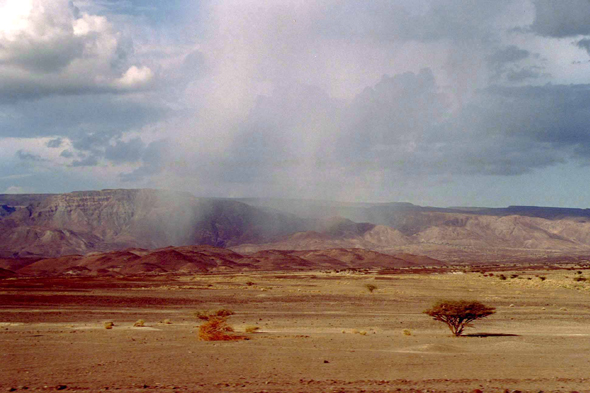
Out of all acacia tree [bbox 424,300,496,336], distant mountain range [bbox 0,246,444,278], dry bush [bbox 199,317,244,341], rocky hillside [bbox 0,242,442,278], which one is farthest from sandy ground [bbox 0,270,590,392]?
distant mountain range [bbox 0,246,444,278]

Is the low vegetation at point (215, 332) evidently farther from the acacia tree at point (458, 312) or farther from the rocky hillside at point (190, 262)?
the rocky hillside at point (190, 262)

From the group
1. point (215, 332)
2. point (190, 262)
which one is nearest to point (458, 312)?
point (215, 332)

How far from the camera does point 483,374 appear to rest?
53.9ft

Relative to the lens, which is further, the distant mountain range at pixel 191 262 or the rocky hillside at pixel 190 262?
the distant mountain range at pixel 191 262

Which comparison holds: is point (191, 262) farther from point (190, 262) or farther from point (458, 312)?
point (458, 312)

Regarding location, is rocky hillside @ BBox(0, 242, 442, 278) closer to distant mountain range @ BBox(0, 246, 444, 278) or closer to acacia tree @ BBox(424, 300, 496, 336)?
distant mountain range @ BBox(0, 246, 444, 278)

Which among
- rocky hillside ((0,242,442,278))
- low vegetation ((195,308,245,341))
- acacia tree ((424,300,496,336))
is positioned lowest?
rocky hillside ((0,242,442,278))

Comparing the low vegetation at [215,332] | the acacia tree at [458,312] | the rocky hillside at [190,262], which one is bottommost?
the rocky hillside at [190,262]

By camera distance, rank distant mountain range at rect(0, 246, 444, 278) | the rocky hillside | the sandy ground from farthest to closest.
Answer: distant mountain range at rect(0, 246, 444, 278), the rocky hillside, the sandy ground

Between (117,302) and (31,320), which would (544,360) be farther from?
(117,302)

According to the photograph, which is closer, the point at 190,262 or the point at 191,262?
the point at 190,262

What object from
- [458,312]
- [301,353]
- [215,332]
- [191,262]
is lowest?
[191,262]

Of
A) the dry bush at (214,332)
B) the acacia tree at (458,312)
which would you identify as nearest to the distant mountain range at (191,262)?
the dry bush at (214,332)

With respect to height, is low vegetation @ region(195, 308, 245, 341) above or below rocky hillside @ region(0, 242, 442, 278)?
above
